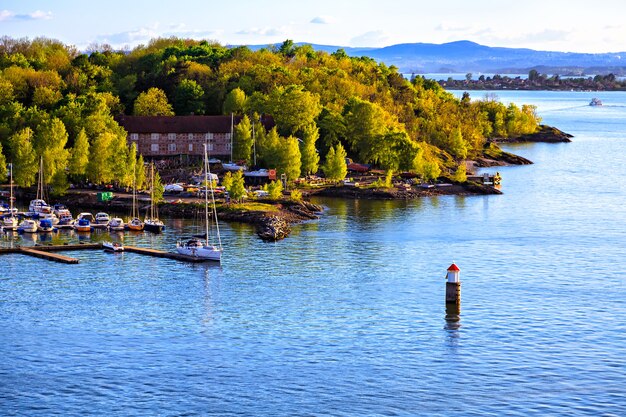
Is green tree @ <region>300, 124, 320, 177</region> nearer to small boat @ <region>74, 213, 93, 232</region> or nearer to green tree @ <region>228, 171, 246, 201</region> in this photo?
green tree @ <region>228, 171, 246, 201</region>

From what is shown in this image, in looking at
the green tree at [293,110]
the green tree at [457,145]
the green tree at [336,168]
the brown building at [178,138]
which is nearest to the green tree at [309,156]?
the green tree at [336,168]

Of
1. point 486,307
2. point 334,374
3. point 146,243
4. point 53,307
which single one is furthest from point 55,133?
point 334,374

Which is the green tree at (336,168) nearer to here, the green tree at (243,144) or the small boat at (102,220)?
the green tree at (243,144)

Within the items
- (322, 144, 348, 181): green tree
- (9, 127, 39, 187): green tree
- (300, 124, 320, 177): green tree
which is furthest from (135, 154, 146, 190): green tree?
(322, 144, 348, 181): green tree

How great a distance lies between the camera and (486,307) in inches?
2424

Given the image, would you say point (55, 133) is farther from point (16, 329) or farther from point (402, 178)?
point (16, 329)

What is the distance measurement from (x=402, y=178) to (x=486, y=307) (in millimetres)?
Answer: 64549

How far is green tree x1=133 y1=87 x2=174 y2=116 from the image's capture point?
458ft

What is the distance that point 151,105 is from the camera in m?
141

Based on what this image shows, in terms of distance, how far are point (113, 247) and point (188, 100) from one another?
6868cm

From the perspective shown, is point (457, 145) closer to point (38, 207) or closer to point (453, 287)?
point (38, 207)

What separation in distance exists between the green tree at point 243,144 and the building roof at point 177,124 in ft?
14.4

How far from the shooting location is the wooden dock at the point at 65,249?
248 feet

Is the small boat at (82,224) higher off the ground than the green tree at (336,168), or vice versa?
the green tree at (336,168)
